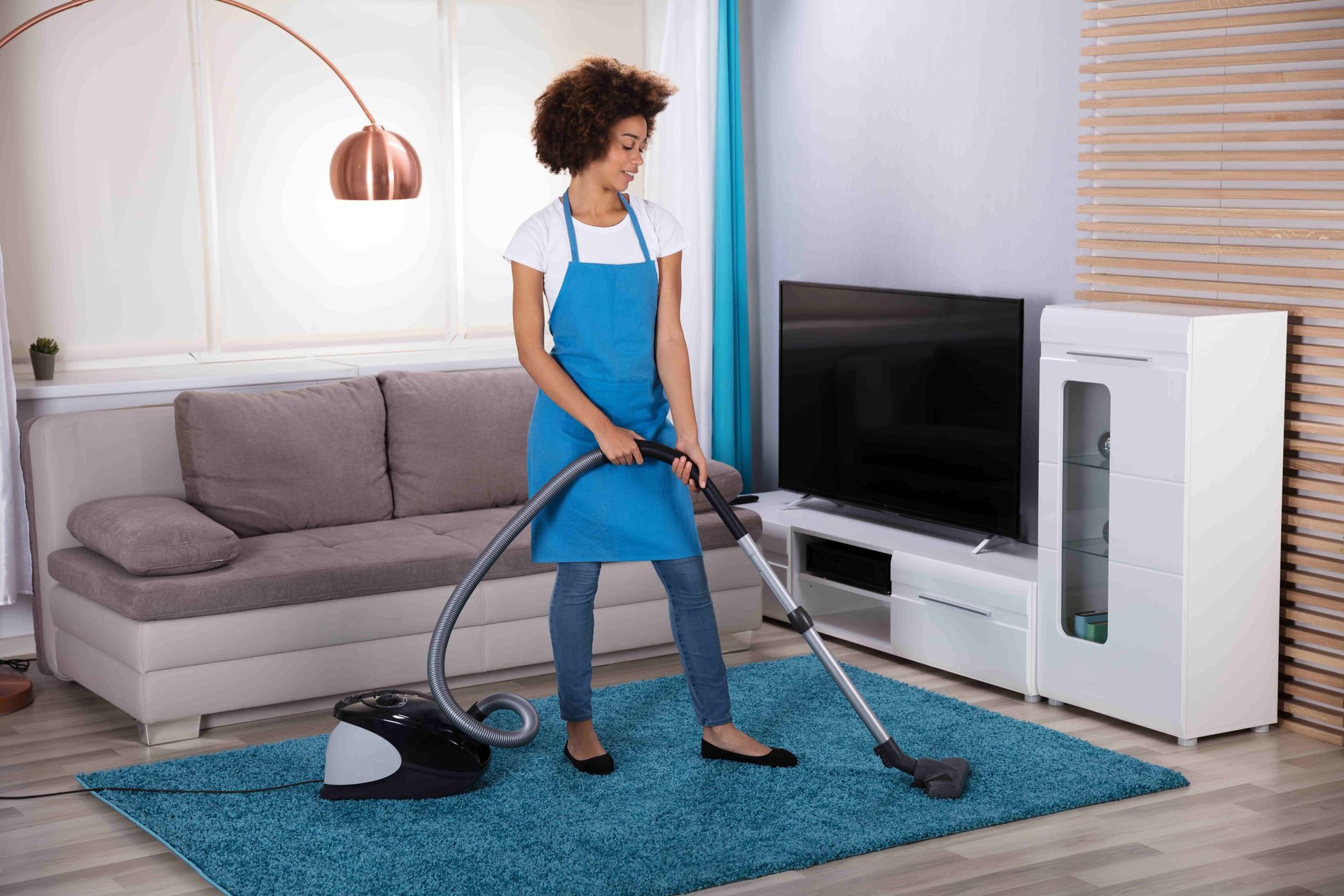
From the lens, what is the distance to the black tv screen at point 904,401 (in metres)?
4.11

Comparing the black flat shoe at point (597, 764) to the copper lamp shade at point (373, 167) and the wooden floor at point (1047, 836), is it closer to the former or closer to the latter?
the wooden floor at point (1047, 836)

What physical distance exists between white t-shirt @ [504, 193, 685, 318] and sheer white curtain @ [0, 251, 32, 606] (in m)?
1.77

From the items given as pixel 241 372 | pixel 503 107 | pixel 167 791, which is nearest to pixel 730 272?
pixel 503 107

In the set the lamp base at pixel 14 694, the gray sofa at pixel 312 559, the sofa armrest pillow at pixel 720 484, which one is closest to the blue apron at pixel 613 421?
the gray sofa at pixel 312 559

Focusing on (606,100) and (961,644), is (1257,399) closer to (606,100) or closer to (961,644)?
(961,644)

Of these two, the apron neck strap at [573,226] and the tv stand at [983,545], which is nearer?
the apron neck strap at [573,226]

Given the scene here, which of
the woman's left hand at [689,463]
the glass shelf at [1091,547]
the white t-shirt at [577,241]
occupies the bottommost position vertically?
the glass shelf at [1091,547]

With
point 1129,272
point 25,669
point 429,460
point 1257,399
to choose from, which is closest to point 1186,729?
point 1257,399

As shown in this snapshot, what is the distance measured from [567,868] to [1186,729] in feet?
5.13

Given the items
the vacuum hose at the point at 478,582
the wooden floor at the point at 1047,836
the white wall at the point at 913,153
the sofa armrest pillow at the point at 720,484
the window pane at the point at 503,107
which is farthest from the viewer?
the window pane at the point at 503,107

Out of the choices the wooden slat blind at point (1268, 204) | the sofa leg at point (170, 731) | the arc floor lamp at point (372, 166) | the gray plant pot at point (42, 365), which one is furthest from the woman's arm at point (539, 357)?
the gray plant pot at point (42, 365)

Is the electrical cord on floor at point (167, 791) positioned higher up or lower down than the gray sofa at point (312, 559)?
lower down

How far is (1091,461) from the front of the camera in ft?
12.0

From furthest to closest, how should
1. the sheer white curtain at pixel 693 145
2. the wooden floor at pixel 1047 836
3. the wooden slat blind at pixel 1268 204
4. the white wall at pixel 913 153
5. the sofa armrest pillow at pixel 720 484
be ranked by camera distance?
the sheer white curtain at pixel 693 145, the sofa armrest pillow at pixel 720 484, the white wall at pixel 913 153, the wooden slat blind at pixel 1268 204, the wooden floor at pixel 1047 836
